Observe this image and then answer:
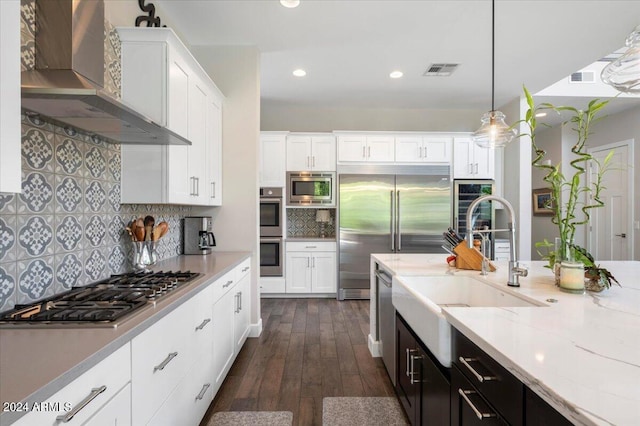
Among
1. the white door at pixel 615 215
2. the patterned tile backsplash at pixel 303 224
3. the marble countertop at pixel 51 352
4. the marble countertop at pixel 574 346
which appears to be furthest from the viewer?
the patterned tile backsplash at pixel 303 224

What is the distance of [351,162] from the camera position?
187 inches

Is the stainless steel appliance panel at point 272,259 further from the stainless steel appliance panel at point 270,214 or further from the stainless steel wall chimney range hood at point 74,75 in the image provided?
the stainless steel wall chimney range hood at point 74,75

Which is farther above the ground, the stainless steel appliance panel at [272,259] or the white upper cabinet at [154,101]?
the white upper cabinet at [154,101]

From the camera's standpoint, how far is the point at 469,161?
4.77m

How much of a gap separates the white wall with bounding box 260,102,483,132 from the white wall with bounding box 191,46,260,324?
6.37ft

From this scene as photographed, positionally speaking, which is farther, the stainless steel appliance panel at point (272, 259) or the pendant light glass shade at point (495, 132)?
the stainless steel appliance panel at point (272, 259)

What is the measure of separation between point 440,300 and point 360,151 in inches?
123

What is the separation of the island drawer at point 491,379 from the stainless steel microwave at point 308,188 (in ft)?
12.1

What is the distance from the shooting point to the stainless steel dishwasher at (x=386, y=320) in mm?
2158

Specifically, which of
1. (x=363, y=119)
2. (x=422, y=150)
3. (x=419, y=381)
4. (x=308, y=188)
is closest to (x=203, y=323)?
(x=419, y=381)

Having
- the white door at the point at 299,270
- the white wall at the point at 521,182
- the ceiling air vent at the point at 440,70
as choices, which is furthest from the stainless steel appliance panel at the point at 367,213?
the white wall at the point at 521,182

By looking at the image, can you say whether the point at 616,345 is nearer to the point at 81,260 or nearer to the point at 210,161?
the point at 81,260

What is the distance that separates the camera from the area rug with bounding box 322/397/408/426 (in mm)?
1895

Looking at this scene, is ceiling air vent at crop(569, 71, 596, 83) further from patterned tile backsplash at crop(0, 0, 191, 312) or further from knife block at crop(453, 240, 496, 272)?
patterned tile backsplash at crop(0, 0, 191, 312)
